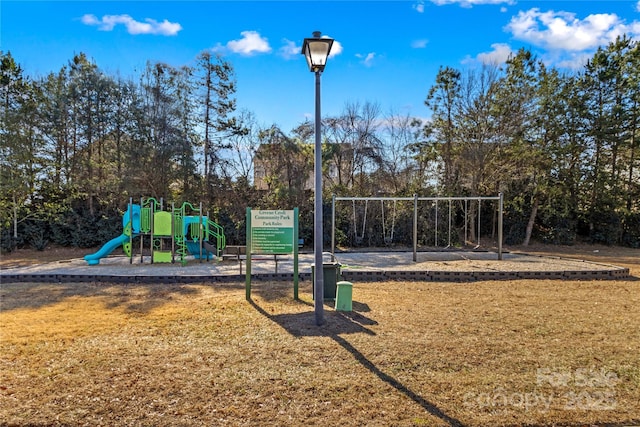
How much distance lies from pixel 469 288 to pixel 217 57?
1278 centimetres

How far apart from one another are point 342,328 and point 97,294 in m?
4.46

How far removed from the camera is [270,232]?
623cm

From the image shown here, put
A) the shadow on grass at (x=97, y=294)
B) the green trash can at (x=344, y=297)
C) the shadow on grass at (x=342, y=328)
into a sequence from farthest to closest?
the shadow on grass at (x=97, y=294) → the green trash can at (x=344, y=297) → the shadow on grass at (x=342, y=328)

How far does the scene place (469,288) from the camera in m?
7.14

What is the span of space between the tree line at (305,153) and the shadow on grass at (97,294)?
7133 millimetres

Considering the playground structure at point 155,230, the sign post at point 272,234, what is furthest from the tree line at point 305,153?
the sign post at point 272,234

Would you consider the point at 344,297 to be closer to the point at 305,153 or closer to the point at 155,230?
the point at 155,230

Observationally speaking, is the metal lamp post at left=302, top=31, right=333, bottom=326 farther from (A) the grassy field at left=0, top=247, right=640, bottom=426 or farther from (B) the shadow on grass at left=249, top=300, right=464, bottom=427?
(A) the grassy field at left=0, top=247, right=640, bottom=426

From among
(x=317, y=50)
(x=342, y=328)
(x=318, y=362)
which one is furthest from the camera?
(x=342, y=328)

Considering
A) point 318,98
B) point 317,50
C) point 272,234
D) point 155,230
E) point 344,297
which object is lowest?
point 344,297

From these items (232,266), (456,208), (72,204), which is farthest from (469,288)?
(72,204)

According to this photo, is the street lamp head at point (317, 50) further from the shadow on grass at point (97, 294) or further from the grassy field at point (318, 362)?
the shadow on grass at point (97, 294)

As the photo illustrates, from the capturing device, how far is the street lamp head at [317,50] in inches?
170

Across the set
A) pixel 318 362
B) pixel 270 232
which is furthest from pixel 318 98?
pixel 318 362
